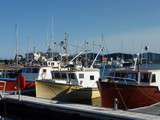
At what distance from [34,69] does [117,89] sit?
14.6m

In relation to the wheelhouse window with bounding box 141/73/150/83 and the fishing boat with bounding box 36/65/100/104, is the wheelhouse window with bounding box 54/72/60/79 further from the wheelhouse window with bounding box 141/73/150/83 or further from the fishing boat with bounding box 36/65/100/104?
the wheelhouse window with bounding box 141/73/150/83

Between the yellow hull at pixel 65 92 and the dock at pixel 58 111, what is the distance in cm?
431

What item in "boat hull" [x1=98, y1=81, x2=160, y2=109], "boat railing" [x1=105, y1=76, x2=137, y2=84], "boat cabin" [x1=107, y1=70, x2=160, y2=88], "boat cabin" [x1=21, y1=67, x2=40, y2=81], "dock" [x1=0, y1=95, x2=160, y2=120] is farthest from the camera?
"boat cabin" [x1=21, y1=67, x2=40, y2=81]

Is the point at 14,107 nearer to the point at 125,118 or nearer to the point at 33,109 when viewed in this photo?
the point at 33,109

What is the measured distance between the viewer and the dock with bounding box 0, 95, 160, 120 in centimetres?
1631

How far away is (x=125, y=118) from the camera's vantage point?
15703 millimetres

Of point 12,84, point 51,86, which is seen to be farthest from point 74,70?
point 12,84

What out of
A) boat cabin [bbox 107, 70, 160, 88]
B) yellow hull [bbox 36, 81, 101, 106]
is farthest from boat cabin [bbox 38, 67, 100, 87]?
boat cabin [bbox 107, 70, 160, 88]

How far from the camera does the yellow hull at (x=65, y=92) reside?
27.6 meters

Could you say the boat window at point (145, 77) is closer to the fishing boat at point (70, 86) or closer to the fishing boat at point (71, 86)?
the fishing boat at point (71, 86)

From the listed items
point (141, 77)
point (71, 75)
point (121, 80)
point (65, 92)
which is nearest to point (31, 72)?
point (71, 75)

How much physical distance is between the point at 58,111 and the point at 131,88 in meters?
4.56

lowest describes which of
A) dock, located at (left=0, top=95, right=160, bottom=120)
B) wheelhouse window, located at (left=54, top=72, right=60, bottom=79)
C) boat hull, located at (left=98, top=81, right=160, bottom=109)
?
dock, located at (left=0, top=95, right=160, bottom=120)

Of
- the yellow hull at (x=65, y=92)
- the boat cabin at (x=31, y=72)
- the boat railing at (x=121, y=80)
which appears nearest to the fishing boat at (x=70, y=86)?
the yellow hull at (x=65, y=92)
